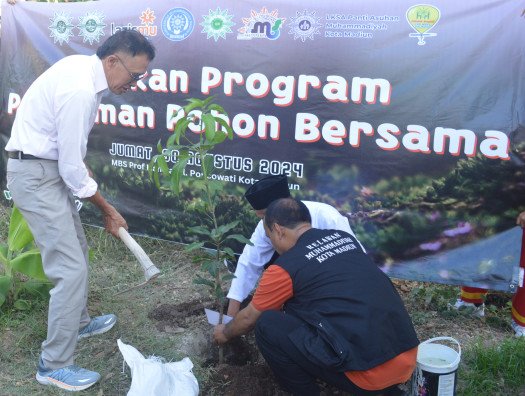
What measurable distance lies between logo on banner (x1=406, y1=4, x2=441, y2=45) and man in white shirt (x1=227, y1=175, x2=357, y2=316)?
132 cm

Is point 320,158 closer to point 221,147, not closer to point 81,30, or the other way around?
point 221,147

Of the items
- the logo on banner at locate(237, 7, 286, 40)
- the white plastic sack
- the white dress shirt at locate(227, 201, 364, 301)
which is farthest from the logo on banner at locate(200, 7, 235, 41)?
the white plastic sack

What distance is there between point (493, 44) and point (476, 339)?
1.76 metres

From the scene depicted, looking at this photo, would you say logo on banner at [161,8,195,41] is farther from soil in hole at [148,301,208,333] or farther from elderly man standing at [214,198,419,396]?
elderly man standing at [214,198,419,396]

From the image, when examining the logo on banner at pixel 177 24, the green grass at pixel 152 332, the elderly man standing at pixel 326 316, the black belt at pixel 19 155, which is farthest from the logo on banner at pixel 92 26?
the elderly man standing at pixel 326 316

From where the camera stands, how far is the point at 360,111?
3.82 meters

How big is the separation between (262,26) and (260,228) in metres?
1.60

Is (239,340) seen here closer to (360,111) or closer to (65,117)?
(65,117)

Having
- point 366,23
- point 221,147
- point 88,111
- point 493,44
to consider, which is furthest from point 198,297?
point 493,44

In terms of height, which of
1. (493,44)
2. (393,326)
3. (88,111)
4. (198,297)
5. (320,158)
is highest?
(493,44)

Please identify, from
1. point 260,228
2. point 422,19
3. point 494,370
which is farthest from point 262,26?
point 494,370

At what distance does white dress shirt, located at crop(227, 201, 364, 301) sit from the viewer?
10.2ft

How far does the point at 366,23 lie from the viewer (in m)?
3.75

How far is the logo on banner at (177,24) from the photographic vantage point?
425 centimetres
